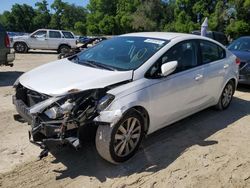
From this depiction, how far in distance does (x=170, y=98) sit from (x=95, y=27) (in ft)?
267

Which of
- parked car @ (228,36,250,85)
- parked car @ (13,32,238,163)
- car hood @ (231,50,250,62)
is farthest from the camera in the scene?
car hood @ (231,50,250,62)

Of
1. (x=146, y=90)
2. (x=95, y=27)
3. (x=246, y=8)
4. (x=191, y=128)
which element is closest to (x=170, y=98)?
(x=146, y=90)

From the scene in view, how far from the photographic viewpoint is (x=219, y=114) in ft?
22.4

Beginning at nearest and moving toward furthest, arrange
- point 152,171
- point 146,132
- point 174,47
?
point 152,171 < point 146,132 < point 174,47

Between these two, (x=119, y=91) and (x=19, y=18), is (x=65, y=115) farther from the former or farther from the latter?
(x=19, y=18)

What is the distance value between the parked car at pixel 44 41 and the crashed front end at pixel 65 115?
17.6m

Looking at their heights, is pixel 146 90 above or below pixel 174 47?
below

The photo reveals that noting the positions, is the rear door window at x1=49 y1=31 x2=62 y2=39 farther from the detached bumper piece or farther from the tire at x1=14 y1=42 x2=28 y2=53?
the detached bumper piece

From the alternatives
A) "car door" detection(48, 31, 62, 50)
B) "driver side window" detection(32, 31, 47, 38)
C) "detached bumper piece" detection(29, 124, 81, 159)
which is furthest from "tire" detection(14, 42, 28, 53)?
"detached bumper piece" detection(29, 124, 81, 159)

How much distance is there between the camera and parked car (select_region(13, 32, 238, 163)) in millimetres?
4090

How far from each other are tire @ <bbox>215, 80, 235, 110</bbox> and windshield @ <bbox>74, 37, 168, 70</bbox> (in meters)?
2.26

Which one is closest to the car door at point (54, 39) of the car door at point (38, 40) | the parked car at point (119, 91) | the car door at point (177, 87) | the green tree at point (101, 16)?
the car door at point (38, 40)

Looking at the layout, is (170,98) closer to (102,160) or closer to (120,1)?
(102,160)

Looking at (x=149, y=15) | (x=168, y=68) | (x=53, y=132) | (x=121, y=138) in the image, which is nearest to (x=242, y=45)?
(x=168, y=68)
